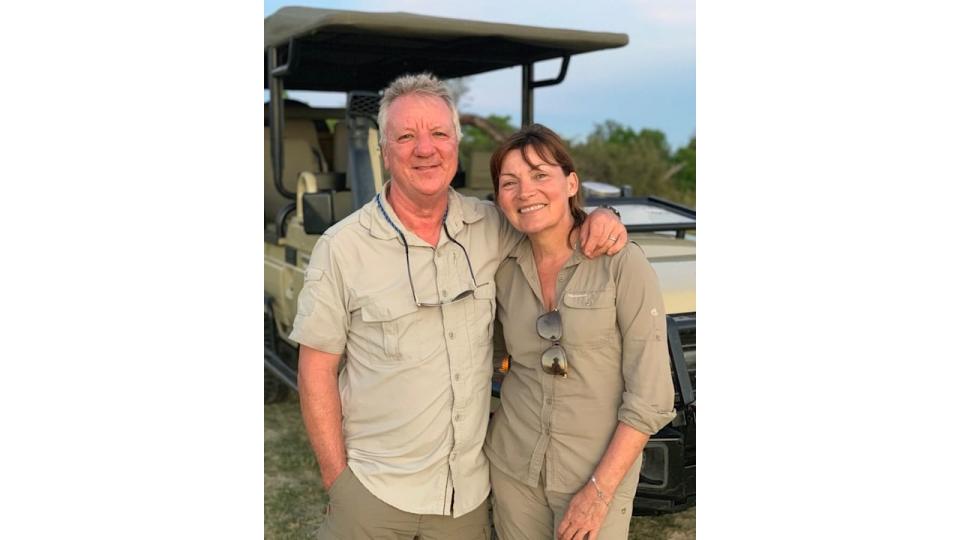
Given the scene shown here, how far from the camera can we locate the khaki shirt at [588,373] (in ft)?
6.66

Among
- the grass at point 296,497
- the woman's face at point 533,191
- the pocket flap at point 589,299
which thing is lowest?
the grass at point 296,497

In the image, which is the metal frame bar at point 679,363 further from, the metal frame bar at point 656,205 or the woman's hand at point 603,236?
the metal frame bar at point 656,205

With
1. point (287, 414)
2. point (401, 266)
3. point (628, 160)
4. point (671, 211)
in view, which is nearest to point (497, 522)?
point (401, 266)

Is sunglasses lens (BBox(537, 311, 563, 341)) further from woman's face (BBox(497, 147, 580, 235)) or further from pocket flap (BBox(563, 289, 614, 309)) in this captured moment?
woman's face (BBox(497, 147, 580, 235))

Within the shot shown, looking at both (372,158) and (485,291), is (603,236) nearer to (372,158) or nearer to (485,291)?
(485,291)

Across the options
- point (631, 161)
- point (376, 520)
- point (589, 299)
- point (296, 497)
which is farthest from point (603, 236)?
point (631, 161)

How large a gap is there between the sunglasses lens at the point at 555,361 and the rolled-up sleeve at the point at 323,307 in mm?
537

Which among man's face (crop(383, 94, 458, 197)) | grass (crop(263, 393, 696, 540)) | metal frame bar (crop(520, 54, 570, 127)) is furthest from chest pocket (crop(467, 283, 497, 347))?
metal frame bar (crop(520, 54, 570, 127))

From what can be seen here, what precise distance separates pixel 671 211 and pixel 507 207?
2853 millimetres

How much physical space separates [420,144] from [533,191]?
0.33 meters

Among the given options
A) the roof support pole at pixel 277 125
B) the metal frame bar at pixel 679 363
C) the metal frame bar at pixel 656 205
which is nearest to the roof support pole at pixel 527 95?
the metal frame bar at pixel 656 205

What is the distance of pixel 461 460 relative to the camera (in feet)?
7.16

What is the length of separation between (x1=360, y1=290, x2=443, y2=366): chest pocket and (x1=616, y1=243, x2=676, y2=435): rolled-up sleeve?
487 mm

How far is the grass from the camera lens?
12.8ft
